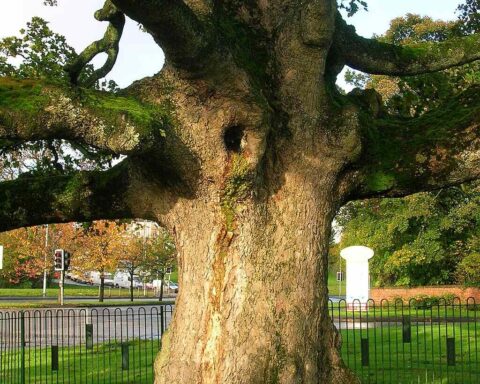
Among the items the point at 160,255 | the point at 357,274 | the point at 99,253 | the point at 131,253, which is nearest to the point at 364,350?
the point at 357,274

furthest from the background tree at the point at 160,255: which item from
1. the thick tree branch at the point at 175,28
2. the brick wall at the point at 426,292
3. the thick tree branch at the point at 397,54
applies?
the thick tree branch at the point at 175,28

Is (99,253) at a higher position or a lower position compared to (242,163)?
lower

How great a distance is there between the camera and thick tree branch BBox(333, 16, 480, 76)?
833 cm

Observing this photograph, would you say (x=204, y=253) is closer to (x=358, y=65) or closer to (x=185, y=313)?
(x=185, y=313)

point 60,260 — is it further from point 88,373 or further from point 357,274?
point 88,373

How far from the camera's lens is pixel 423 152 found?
25.1 feet

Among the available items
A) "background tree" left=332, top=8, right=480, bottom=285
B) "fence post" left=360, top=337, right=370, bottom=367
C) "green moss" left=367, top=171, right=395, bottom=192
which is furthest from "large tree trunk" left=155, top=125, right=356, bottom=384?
"background tree" left=332, top=8, right=480, bottom=285

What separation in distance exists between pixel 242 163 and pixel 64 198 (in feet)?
6.97

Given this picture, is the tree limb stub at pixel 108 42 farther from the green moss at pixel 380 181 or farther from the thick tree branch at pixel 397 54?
the green moss at pixel 380 181

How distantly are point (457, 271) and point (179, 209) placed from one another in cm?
3025

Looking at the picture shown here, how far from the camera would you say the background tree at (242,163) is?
20.1 ft

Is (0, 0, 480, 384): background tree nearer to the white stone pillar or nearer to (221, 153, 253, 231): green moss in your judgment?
(221, 153, 253, 231): green moss

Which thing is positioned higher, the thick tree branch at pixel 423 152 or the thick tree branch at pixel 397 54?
the thick tree branch at pixel 397 54

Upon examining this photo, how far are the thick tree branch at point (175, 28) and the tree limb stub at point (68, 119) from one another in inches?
24.0
